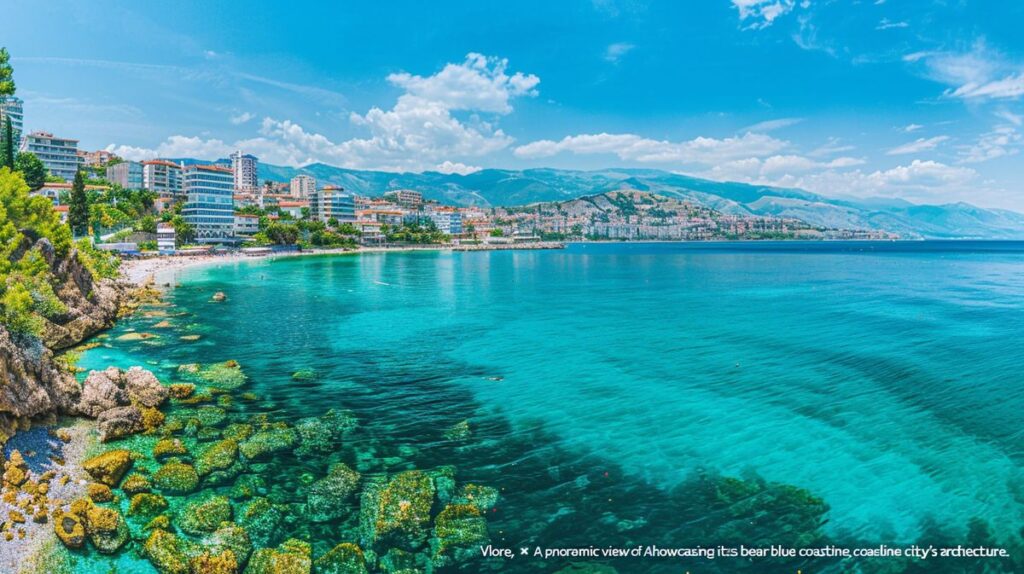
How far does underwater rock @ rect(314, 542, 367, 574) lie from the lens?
14.0 meters

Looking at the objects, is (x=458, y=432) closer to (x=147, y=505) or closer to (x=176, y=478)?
(x=176, y=478)

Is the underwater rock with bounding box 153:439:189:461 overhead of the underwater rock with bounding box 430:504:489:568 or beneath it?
overhead

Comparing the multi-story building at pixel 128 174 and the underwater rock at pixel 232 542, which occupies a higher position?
the multi-story building at pixel 128 174

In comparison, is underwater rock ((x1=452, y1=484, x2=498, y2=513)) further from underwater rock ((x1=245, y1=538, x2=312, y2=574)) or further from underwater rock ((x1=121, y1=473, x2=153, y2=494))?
underwater rock ((x1=121, y1=473, x2=153, y2=494))

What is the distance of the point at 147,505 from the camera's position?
16.5 meters

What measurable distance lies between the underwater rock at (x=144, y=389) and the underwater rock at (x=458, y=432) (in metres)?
13.9

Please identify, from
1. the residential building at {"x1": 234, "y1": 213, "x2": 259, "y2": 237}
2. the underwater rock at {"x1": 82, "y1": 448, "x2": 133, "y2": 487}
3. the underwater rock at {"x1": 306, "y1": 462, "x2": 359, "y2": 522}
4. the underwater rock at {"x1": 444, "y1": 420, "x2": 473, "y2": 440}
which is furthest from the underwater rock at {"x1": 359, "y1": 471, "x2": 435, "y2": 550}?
the residential building at {"x1": 234, "y1": 213, "x2": 259, "y2": 237}

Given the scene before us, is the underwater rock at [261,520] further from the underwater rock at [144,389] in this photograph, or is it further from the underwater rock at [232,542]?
the underwater rock at [144,389]

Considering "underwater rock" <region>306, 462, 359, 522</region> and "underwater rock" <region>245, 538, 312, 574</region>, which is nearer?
"underwater rock" <region>245, 538, 312, 574</region>

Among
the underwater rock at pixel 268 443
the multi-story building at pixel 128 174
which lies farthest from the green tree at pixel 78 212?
the underwater rock at pixel 268 443

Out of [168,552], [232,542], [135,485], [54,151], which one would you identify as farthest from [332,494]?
[54,151]

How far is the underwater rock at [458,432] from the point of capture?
22.7m

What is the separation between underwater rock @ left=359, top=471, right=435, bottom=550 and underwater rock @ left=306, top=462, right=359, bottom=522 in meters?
0.63

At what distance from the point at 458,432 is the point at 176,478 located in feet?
34.0
